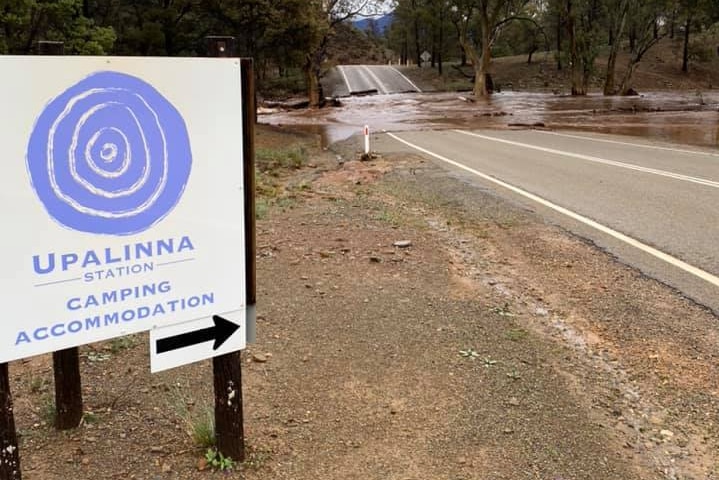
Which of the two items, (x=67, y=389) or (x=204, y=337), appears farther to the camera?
(x=67, y=389)

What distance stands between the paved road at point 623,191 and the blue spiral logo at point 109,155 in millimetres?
4611

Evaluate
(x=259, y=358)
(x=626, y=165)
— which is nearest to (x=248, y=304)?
(x=259, y=358)

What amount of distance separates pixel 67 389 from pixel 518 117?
29.9 meters

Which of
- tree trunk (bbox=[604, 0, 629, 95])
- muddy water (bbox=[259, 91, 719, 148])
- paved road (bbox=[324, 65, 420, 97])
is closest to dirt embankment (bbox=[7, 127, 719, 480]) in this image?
muddy water (bbox=[259, 91, 719, 148])

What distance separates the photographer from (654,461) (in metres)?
3.24

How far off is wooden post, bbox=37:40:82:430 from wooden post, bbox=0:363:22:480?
76 centimetres

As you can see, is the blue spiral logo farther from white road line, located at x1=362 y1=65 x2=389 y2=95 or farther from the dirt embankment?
white road line, located at x1=362 y1=65 x2=389 y2=95

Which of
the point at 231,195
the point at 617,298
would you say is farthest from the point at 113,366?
the point at 617,298

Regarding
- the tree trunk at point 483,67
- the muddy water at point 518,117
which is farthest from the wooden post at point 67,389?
the tree trunk at point 483,67

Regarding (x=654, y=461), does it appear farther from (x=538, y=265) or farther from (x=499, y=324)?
(x=538, y=265)

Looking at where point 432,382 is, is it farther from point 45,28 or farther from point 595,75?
point 595,75

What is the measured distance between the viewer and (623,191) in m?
9.98

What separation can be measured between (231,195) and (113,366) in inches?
80.5

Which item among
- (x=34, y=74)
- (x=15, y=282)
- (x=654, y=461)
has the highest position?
(x=34, y=74)
